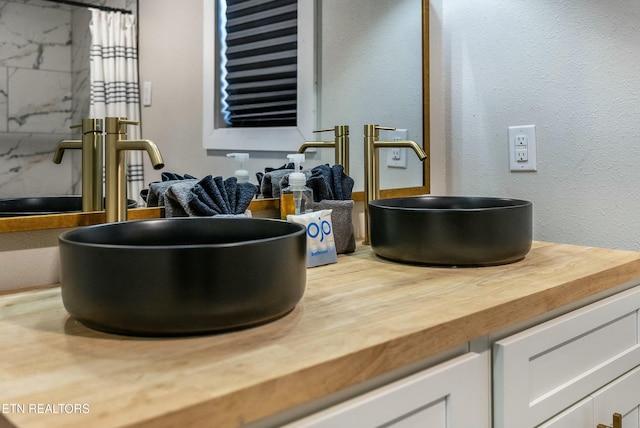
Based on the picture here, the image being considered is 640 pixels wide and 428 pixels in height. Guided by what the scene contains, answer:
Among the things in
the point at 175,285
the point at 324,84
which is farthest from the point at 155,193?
the point at 324,84

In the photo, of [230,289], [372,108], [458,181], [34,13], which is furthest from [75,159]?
[458,181]

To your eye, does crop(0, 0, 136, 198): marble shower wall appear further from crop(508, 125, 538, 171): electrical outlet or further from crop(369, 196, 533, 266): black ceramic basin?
crop(508, 125, 538, 171): electrical outlet

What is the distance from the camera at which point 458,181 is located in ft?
6.06

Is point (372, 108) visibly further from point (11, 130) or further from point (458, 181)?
point (11, 130)

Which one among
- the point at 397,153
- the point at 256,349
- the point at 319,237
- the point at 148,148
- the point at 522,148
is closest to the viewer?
the point at 256,349

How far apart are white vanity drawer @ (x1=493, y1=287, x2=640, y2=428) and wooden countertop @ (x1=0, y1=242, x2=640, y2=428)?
42 millimetres

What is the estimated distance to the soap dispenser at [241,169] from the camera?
4.41ft

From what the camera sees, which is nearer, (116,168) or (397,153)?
(116,168)

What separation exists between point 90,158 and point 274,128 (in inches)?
18.9

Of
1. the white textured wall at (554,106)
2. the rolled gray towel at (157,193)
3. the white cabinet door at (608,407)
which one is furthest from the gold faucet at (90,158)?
the white textured wall at (554,106)

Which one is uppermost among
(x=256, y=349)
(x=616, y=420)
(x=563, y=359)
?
(x=256, y=349)

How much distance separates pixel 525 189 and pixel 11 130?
1298mm

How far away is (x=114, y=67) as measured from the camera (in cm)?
112

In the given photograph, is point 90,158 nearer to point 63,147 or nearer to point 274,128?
point 63,147
